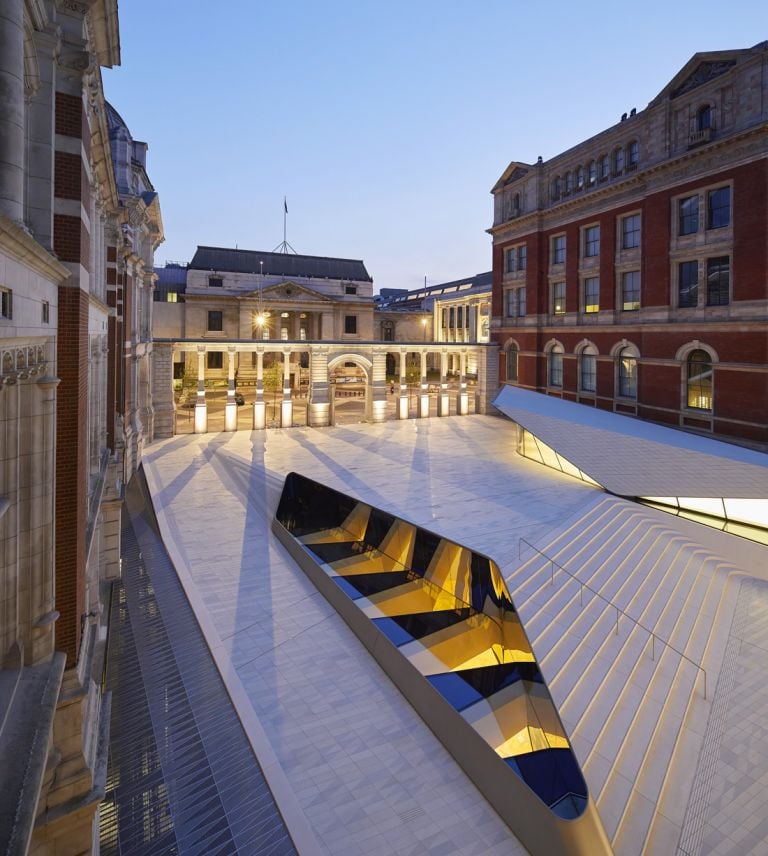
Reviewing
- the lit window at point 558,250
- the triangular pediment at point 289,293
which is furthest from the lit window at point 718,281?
the triangular pediment at point 289,293

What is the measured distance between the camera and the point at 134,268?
2366cm

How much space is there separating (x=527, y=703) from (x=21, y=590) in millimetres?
7536

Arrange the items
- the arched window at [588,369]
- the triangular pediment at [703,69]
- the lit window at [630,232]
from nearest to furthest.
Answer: the triangular pediment at [703,69] < the lit window at [630,232] < the arched window at [588,369]

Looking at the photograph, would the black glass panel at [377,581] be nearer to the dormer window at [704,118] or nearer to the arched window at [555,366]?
the dormer window at [704,118]

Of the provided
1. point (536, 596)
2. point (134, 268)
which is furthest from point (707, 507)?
point (134, 268)

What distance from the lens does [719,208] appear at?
83.7ft

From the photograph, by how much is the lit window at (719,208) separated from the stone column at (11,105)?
28146 millimetres

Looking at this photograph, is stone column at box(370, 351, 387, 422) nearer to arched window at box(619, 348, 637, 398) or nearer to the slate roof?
arched window at box(619, 348, 637, 398)

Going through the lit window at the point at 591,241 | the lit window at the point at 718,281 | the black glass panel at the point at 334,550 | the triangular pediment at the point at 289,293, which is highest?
the triangular pediment at the point at 289,293

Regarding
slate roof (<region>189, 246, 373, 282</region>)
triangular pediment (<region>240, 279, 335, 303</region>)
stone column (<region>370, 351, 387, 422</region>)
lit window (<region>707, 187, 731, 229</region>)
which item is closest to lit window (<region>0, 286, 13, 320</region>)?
lit window (<region>707, 187, 731, 229</region>)

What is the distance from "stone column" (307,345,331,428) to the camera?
38.2 m

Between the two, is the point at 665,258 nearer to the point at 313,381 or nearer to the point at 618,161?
the point at 618,161

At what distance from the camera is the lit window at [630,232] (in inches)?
1197

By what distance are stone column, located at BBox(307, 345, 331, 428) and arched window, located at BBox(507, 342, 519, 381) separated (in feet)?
46.7
